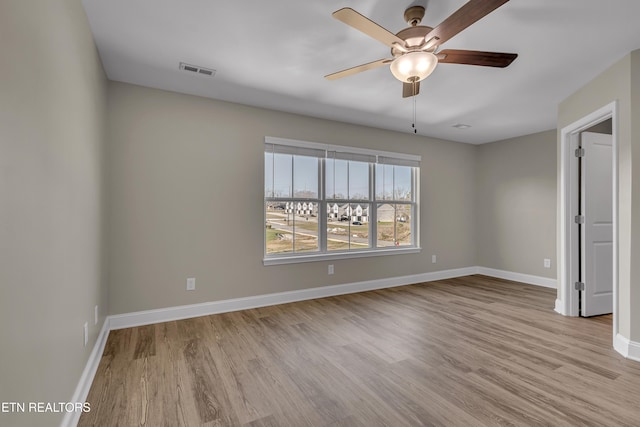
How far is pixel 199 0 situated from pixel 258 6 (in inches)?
14.6

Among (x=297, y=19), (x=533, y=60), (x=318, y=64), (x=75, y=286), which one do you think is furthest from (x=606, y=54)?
(x=75, y=286)

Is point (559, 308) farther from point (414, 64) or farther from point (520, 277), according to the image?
point (414, 64)

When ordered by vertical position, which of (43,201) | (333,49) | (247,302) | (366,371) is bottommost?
(366,371)

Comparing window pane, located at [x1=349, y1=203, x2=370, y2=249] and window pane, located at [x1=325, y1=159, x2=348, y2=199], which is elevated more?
window pane, located at [x1=325, y1=159, x2=348, y2=199]

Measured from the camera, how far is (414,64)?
6.29 feet

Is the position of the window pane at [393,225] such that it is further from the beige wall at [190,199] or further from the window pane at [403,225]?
the beige wall at [190,199]

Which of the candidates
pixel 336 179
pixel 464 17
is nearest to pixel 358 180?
pixel 336 179

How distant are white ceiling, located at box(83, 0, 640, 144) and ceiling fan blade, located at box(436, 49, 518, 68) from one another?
29 centimetres

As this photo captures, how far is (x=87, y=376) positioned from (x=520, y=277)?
237 inches

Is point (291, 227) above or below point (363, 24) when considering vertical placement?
below

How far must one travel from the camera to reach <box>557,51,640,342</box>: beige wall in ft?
8.19

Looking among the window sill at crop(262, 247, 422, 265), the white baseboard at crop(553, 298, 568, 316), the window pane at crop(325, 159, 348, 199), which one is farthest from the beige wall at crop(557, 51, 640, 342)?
the window pane at crop(325, 159, 348, 199)

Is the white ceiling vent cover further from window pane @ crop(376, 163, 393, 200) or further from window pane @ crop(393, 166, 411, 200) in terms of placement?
window pane @ crop(393, 166, 411, 200)

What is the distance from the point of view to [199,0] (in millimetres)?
1937
